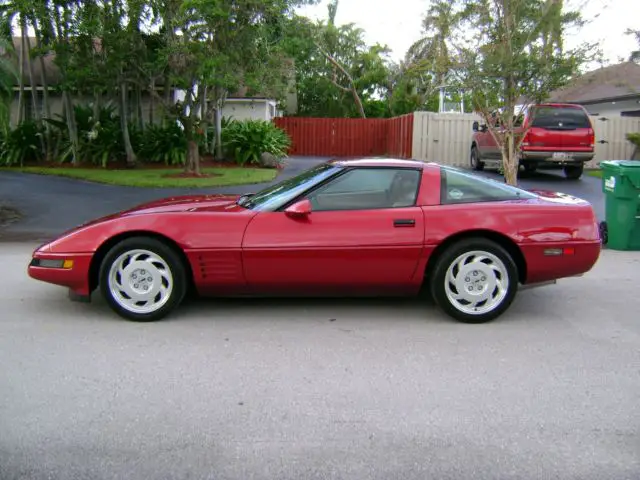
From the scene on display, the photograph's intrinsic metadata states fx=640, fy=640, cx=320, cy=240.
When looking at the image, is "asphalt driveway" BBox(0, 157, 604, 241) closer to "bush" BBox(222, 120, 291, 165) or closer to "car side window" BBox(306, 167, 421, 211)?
"bush" BBox(222, 120, 291, 165)

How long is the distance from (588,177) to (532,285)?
14.0 meters

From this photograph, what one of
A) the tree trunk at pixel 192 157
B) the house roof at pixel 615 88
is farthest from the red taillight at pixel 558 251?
the house roof at pixel 615 88

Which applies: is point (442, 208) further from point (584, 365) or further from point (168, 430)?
point (168, 430)

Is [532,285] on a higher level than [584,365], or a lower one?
higher

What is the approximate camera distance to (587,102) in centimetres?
2850

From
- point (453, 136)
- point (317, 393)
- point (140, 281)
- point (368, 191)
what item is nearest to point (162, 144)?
point (453, 136)

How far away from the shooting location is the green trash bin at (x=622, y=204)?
8508 millimetres

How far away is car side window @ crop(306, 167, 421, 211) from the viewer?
211 inches

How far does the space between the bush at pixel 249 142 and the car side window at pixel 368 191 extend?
1499 cm

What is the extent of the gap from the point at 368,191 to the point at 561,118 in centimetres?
1275

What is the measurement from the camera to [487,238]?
535cm

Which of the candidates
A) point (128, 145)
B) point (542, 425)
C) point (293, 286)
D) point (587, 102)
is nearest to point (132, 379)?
point (293, 286)

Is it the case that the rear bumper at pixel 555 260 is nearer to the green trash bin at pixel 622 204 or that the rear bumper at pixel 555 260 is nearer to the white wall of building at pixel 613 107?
the green trash bin at pixel 622 204

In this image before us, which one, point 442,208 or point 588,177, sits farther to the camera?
point 588,177
